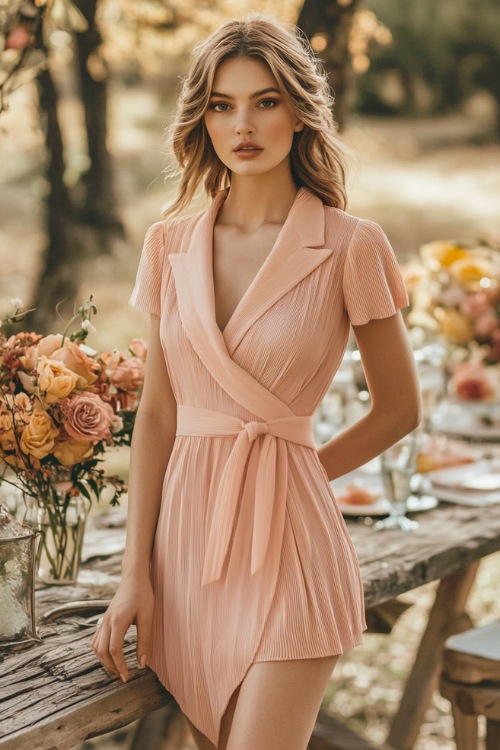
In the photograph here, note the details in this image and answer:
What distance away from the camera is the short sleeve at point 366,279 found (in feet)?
6.19

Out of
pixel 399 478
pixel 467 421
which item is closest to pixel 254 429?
pixel 399 478

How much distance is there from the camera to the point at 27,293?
25.4 ft

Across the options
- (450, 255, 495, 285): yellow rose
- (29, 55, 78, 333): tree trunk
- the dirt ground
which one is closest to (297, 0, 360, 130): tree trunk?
(450, 255, 495, 285): yellow rose

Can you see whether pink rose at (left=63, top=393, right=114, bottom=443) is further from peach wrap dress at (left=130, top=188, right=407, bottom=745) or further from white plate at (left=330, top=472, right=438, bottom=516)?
white plate at (left=330, top=472, right=438, bottom=516)

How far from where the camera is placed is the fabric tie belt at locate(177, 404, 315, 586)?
183 cm

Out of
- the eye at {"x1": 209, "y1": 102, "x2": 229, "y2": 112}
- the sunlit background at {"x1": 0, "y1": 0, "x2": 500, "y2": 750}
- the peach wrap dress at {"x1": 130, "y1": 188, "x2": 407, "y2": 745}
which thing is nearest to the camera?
the peach wrap dress at {"x1": 130, "y1": 188, "x2": 407, "y2": 745}

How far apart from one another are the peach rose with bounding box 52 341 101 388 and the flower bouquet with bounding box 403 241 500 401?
200 cm

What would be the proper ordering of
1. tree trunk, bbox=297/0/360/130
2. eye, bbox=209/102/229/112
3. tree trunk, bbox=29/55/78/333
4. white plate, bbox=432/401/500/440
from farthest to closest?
tree trunk, bbox=29/55/78/333 → tree trunk, bbox=297/0/360/130 → white plate, bbox=432/401/500/440 → eye, bbox=209/102/229/112

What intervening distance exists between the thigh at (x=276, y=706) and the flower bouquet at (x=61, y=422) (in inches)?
23.4

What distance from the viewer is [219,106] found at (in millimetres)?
1933

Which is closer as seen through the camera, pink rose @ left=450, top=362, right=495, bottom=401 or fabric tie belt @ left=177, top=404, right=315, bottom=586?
fabric tie belt @ left=177, top=404, right=315, bottom=586

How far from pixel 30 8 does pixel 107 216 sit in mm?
5476

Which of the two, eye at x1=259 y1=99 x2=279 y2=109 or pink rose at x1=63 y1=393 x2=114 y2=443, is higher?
eye at x1=259 y1=99 x2=279 y2=109

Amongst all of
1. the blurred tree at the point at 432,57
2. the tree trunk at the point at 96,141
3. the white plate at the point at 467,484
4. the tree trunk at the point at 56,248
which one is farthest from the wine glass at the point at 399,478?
the blurred tree at the point at 432,57
